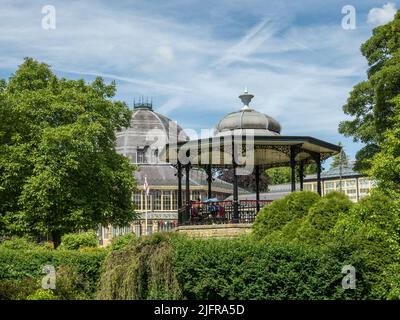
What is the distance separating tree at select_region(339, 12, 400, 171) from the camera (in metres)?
27.1

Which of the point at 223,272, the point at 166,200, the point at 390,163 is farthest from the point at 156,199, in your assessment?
the point at 223,272

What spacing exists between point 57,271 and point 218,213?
334 inches

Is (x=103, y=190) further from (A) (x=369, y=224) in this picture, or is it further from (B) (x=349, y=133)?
(A) (x=369, y=224)

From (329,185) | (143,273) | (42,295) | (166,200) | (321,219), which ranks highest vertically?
(329,185)

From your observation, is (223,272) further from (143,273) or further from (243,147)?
(243,147)

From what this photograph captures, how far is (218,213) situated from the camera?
23422 mm

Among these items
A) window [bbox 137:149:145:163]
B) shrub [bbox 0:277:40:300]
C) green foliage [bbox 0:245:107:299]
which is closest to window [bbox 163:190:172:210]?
window [bbox 137:149:145:163]

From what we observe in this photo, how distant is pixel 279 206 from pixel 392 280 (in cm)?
483

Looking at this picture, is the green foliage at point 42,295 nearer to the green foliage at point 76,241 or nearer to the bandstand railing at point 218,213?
the bandstand railing at point 218,213

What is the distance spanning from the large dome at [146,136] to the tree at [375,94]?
110 ft

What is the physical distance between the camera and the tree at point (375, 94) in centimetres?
2712

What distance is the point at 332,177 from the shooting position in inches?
3034

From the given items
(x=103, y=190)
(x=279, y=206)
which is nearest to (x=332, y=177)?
(x=103, y=190)

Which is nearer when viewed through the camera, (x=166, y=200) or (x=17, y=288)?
(x=17, y=288)
